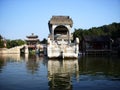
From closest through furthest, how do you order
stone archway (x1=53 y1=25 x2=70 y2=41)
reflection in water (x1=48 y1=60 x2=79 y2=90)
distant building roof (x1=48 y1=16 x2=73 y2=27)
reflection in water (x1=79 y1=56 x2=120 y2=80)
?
reflection in water (x1=48 y1=60 x2=79 y2=90) < reflection in water (x1=79 y1=56 x2=120 y2=80) < distant building roof (x1=48 y1=16 x2=73 y2=27) < stone archway (x1=53 y1=25 x2=70 y2=41)

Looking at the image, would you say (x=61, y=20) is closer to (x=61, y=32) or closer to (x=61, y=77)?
(x=61, y=32)

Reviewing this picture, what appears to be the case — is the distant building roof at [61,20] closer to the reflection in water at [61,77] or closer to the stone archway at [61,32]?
the stone archway at [61,32]

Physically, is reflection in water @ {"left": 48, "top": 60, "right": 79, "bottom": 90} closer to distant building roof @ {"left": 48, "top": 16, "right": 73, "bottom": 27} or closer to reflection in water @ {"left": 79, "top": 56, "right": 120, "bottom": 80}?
reflection in water @ {"left": 79, "top": 56, "right": 120, "bottom": 80}

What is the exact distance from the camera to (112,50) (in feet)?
209

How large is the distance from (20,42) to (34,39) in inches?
744

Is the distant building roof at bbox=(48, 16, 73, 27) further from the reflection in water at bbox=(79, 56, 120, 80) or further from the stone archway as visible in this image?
the reflection in water at bbox=(79, 56, 120, 80)

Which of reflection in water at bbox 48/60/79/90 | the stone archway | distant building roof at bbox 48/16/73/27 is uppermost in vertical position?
distant building roof at bbox 48/16/73/27

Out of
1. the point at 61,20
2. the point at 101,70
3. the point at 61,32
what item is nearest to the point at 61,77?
the point at 101,70

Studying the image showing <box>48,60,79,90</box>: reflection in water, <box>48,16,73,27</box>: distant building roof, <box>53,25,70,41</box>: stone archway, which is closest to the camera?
<box>48,60,79,90</box>: reflection in water

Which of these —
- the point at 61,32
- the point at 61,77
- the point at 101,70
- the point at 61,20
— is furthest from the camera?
the point at 61,32

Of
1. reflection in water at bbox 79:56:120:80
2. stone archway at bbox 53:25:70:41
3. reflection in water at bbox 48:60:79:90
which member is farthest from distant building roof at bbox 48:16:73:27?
reflection in water at bbox 48:60:79:90

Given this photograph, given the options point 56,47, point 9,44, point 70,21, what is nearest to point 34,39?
point 9,44

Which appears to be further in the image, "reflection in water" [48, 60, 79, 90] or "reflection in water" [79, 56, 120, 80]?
"reflection in water" [79, 56, 120, 80]

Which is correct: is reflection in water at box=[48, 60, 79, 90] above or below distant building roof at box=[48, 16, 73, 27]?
below
